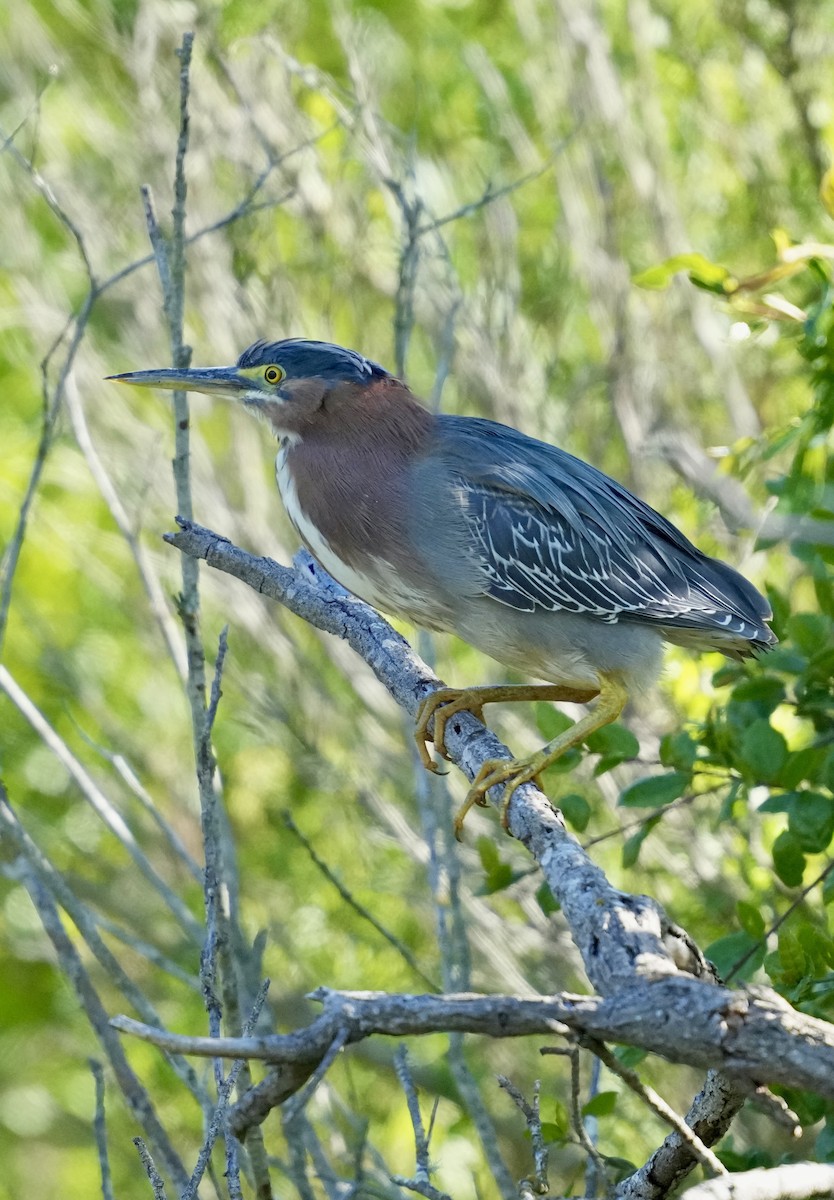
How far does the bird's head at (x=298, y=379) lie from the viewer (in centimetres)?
371

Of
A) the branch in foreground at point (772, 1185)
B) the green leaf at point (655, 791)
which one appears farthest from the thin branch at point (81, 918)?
the branch in foreground at point (772, 1185)

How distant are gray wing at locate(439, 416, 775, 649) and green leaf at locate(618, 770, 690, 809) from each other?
26.8 inches

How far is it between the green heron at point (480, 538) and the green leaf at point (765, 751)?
566mm

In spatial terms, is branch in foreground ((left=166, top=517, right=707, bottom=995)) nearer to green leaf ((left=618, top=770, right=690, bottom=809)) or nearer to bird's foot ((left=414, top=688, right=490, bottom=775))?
bird's foot ((left=414, top=688, right=490, bottom=775))

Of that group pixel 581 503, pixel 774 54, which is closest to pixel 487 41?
pixel 774 54

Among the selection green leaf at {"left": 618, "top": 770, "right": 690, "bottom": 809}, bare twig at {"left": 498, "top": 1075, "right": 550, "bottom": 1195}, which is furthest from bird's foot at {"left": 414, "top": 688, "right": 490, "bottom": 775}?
bare twig at {"left": 498, "top": 1075, "right": 550, "bottom": 1195}

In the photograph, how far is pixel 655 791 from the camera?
2.88 m

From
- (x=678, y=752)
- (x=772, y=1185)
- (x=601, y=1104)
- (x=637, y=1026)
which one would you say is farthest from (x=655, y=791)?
(x=772, y=1185)

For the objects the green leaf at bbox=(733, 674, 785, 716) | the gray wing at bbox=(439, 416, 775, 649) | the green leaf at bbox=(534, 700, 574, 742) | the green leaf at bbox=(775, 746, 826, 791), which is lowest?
the green leaf at bbox=(775, 746, 826, 791)

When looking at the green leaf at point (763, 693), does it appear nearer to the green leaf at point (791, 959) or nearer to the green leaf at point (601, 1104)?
the green leaf at point (791, 959)

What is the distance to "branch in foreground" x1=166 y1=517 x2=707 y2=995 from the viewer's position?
1.72 m

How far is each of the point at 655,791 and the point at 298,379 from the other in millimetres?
1601

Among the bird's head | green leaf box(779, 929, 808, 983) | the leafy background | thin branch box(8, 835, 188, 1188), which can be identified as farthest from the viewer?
the leafy background

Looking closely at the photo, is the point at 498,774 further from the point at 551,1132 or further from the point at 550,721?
the point at 551,1132
